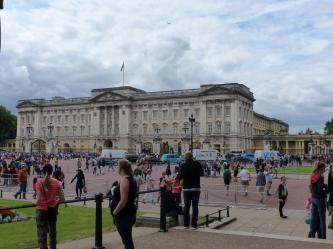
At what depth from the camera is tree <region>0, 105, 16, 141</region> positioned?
480 ft

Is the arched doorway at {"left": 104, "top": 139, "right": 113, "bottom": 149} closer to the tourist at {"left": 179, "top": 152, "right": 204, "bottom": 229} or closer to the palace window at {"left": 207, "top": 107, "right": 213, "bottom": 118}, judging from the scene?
the palace window at {"left": 207, "top": 107, "right": 213, "bottom": 118}

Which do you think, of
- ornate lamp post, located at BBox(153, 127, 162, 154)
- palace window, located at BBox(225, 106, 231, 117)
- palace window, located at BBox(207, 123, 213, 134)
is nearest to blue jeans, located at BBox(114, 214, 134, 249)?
ornate lamp post, located at BBox(153, 127, 162, 154)

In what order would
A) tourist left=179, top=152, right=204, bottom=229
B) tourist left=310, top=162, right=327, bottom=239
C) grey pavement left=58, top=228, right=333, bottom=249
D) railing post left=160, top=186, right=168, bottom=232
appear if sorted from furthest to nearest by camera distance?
tourist left=179, top=152, right=204, bottom=229, railing post left=160, top=186, right=168, bottom=232, tourist left=310, top=162, right=327, bottom=239, grey pavement left=58, top=228, right=333, bottom=249

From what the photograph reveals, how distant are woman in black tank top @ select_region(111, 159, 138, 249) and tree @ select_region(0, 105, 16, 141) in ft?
480

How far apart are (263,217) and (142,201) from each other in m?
5.72

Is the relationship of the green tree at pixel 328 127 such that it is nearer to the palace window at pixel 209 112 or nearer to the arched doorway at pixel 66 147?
the palace window at pixel 209 112

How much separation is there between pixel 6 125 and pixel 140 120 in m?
52.8

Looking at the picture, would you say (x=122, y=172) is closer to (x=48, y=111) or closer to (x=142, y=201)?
(x=142, y=201)

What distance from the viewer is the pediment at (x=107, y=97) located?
121 metres

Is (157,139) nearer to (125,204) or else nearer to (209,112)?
(209,112)

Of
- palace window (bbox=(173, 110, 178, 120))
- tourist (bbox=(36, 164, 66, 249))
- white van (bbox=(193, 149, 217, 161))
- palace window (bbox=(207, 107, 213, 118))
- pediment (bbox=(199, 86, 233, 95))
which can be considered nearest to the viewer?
tourist (bbox=(36, 164, 66, 249))

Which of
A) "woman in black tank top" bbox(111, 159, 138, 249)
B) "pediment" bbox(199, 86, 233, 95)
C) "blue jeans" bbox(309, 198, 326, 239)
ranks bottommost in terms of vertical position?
"blue jeans" bbox(309, 198, 326, 239)

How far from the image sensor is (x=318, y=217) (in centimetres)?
1155

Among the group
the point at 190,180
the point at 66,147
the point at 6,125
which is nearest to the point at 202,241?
the point at 190,180
